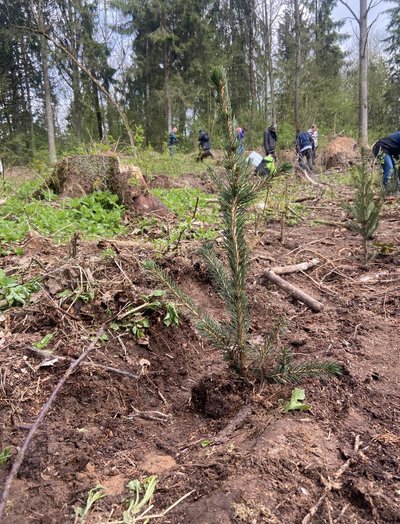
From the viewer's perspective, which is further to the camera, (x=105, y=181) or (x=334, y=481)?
(x=105, y=181)

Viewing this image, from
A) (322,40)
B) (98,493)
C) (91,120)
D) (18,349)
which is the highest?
(322,40)

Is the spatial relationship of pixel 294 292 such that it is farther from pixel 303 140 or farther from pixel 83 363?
pixel 303 140

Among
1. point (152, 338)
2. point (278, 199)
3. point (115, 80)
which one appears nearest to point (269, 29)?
point (115, 80)

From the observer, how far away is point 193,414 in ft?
6.37

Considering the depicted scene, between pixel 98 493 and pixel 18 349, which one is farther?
pixel 18 349

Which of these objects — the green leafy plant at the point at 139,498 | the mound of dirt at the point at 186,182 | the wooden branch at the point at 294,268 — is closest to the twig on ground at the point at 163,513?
the green leafy plant at the point at 139,498

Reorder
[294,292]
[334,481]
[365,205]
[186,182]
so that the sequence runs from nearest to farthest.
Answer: [334,481] → [294,292] → [365,205] → [186,182]

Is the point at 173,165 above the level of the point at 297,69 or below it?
below

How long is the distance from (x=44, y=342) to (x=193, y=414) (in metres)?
0.93

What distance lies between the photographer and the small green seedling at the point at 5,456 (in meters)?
1.49

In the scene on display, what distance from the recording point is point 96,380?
2018 millimetres

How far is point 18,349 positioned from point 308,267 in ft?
9.24

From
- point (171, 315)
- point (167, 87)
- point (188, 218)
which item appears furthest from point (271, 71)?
point (171, 315)

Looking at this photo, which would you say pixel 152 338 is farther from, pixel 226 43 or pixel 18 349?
pixel 226 43
